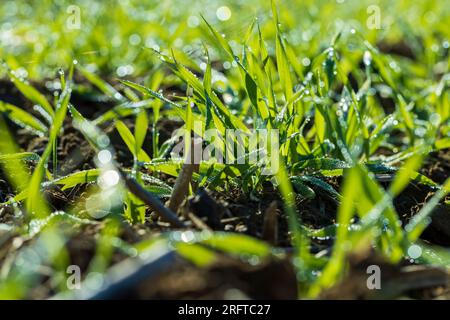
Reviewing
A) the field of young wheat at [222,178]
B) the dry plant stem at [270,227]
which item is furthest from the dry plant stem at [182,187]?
the dry plant stem at [270,227]

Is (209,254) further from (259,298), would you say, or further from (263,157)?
(263,157)

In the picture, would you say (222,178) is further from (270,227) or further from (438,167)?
(438,167)

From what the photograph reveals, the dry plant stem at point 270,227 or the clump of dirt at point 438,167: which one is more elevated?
the clump of dirt at point 438,167

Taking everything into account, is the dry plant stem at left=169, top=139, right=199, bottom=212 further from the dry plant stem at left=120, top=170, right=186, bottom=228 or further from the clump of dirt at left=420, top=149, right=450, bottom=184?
the clump of dirt at left=420, top=149, right=450, bottom=184

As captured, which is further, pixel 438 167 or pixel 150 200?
pixel 438 167

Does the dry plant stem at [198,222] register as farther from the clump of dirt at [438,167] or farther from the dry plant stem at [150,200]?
the clump of dirt at [438,167]

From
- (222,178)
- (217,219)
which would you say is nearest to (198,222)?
(217,219)

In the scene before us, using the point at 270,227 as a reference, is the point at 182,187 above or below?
above

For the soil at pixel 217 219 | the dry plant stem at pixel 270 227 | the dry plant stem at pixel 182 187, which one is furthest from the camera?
the dry plant stem at pixel 182 187

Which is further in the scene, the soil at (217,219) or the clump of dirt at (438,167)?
the clump of dirt at (438,167)

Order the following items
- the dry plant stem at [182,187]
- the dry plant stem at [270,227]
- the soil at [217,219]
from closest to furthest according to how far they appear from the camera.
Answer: the soil at [217,219], the dry plant stem at [270,227], the dry plant stem at [182,187]
